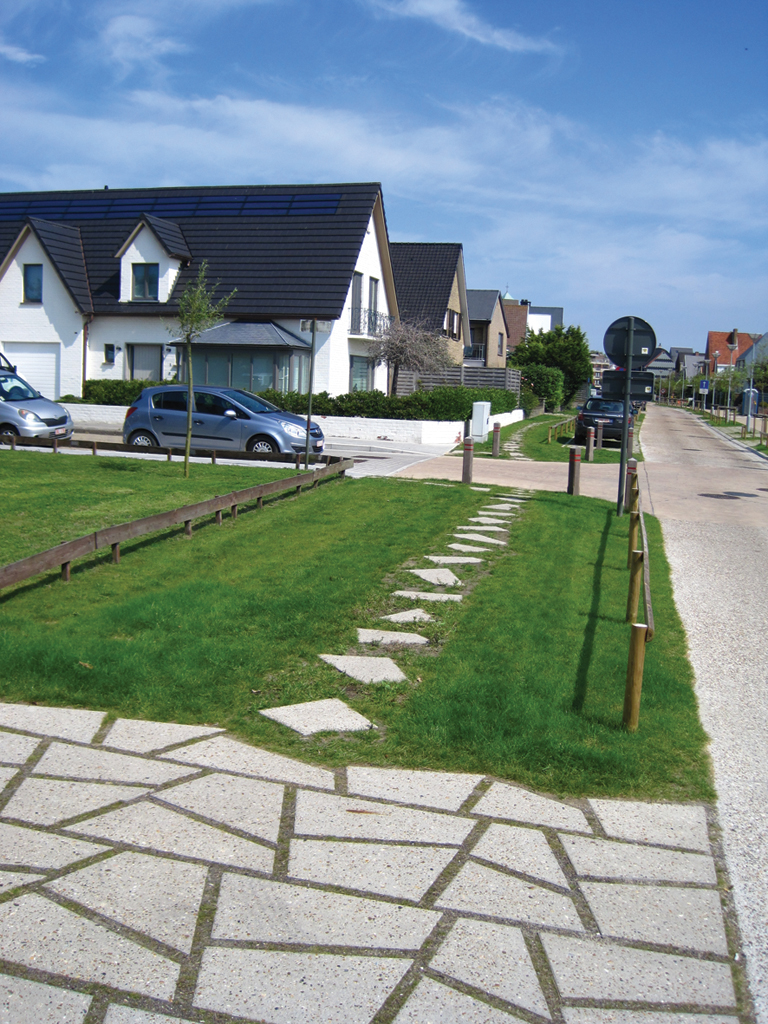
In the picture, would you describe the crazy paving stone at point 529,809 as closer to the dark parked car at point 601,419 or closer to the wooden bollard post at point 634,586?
the wooden bollard post at point 634,586

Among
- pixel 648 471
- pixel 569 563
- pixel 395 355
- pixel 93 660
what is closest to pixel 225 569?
pixel 93 660

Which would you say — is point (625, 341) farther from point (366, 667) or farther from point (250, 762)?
point (250, 762)

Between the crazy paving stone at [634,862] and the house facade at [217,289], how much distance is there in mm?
27501

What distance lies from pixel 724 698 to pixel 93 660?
4.10 m

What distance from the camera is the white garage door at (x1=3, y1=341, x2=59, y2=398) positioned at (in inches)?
1329

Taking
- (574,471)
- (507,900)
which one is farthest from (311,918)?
(574,471)

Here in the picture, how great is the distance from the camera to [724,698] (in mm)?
5879

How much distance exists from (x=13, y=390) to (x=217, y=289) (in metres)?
13.6

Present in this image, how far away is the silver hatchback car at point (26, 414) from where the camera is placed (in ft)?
63.0

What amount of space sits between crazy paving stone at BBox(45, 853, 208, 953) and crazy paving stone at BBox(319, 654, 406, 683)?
2.39 metres

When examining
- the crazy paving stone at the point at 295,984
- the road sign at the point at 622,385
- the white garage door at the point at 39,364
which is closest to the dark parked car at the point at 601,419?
the road sign at the point at 622,385

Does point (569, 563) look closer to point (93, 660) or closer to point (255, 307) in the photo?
point (93, 660)

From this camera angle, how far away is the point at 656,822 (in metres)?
4.13

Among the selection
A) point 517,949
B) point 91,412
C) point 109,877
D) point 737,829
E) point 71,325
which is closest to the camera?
point 517,949
